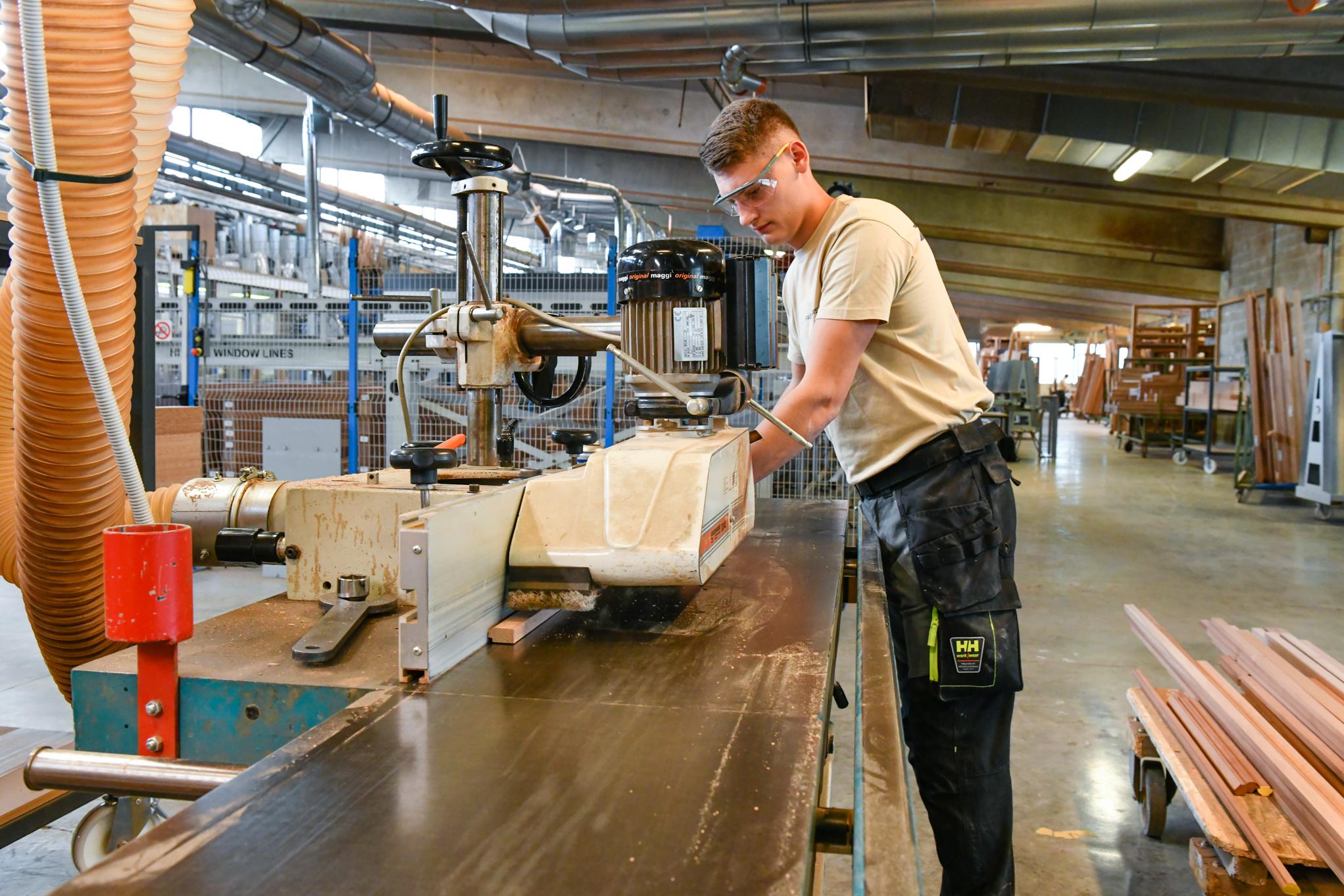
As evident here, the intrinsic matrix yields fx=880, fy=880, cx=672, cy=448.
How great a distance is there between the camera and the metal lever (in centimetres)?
97

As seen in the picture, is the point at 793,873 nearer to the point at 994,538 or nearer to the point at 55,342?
the point at 994,538

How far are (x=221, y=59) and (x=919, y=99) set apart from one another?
16.5ft

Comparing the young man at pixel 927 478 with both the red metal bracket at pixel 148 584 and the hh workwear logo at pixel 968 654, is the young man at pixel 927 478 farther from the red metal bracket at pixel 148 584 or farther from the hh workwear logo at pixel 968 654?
the red metal bracket at pixel 148 584

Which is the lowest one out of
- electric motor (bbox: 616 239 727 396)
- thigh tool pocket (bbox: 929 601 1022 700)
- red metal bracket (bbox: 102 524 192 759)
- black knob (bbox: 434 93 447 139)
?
thigh tool pocket (bbox: 929 601 1022 700)

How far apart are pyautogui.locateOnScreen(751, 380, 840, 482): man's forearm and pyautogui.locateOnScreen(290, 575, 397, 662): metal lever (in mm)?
609

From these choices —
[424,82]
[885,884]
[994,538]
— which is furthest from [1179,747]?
[424,82]

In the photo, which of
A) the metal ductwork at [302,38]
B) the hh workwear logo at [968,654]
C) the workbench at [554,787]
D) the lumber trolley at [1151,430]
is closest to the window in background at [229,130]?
the metal ductwork at [302,38]

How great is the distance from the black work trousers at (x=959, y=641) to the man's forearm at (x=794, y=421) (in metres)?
0.25

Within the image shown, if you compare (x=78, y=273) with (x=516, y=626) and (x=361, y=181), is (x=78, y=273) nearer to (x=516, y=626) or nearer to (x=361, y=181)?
(x=516, y=626)

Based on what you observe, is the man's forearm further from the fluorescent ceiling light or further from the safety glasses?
the fluorescent ceiling light

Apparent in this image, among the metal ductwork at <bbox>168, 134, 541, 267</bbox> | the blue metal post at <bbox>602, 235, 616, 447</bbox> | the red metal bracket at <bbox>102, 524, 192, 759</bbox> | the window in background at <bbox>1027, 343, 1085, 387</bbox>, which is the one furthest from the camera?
the window in background at <bbox>1027, 343, 1085, 387</bbox>

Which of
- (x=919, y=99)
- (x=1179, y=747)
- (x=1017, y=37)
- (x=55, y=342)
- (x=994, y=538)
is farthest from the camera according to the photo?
(x=919, y=99)

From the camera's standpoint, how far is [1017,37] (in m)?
3.83

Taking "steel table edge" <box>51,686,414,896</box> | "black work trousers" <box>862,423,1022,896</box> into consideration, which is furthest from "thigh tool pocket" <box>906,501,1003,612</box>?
"steel table edge" <box>51,686,414,896</box>
